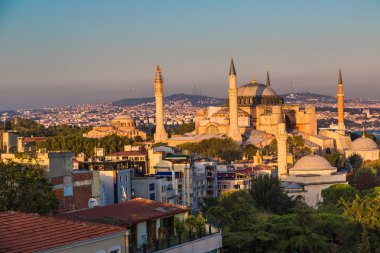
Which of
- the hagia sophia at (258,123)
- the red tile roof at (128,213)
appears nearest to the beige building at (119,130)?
the hagia sophia at (258,123)

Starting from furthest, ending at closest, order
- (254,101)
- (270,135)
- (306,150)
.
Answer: (254,101)
(270,135)
(306,150)

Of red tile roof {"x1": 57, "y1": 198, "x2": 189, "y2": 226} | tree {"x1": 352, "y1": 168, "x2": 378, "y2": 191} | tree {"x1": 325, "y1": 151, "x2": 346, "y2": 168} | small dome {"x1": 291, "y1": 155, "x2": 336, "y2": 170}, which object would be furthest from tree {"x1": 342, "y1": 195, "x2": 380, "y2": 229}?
tree {"x1": 325, "y1": 151, "x2": 346, "y2": 168}

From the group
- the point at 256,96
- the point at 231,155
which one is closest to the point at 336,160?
the point at 231,155

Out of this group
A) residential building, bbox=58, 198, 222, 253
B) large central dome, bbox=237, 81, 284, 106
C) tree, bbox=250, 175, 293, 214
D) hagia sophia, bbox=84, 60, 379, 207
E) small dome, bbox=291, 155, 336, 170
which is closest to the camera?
residential building, bbox=58, 198, 222, 253

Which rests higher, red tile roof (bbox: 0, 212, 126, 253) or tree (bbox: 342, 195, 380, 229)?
red tile roof (bbox: 0, 212, 126, 253)

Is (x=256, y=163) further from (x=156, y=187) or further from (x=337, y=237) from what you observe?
(x=337, y=237)

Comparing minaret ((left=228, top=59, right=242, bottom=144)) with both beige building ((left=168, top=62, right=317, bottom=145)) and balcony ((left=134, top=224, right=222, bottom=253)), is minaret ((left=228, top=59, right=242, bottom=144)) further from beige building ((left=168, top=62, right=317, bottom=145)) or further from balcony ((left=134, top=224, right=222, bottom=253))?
balcony ((left=134, top=224, right=222, bottom=253))

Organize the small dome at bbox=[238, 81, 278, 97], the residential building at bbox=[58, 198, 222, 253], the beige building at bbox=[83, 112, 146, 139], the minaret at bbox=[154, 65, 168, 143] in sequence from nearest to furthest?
the residential building at bbox=[58, 198, 222, 253] → the minaret at bbox=[154, 65, 168, 143] → the small dome at bbox=[238, 81, 278, 97] → the beige building at bbox=[83, 112, 146, 139]

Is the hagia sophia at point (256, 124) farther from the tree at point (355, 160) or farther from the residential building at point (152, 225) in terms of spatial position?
the residential building at point (152, 225)

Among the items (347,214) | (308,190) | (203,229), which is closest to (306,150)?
(308,190)
